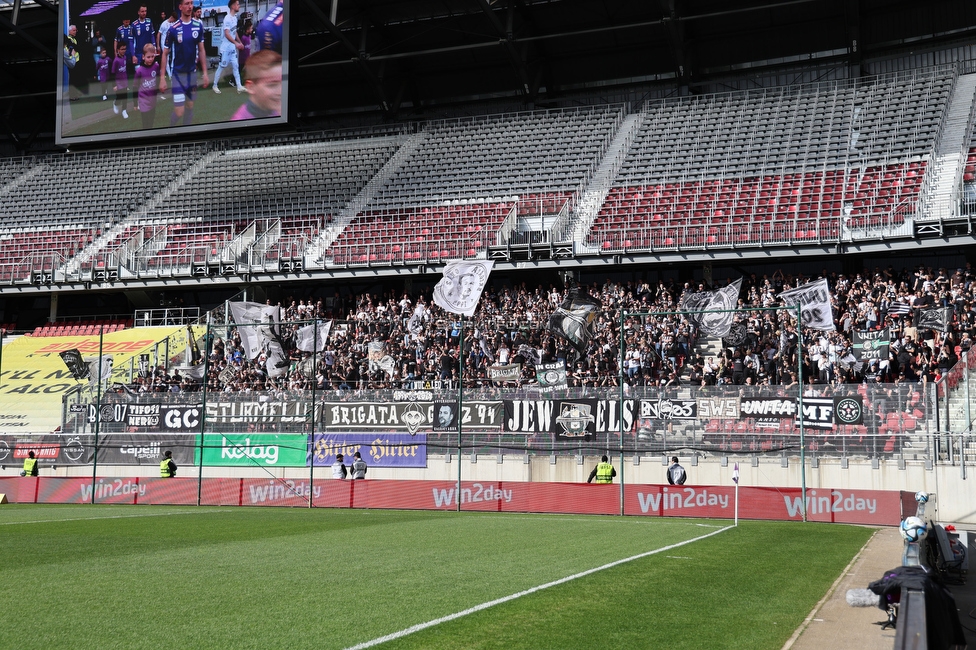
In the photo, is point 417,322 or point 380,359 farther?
point 417,322

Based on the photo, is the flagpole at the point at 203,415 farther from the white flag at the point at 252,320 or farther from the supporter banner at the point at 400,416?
the supporter banner at the point at 400,416

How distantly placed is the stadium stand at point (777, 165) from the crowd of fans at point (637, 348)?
6.64ft

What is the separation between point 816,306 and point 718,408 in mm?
4328

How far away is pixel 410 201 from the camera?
43.0 metres

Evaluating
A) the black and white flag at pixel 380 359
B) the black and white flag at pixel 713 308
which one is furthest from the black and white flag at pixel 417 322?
the black and white flag at pixel 713 308

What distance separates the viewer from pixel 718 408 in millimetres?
24188

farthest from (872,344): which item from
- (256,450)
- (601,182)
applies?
(256,450)

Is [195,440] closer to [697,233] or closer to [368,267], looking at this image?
[368,267]

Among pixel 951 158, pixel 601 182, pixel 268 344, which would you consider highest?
pixel 601 182

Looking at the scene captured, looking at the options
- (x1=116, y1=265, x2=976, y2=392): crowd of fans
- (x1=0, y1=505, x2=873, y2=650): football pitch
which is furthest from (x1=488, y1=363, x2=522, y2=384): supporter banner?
(x1=0, y1=505, x2=873, y2=650): football pitch

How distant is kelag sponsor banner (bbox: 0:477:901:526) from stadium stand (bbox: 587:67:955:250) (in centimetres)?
1304

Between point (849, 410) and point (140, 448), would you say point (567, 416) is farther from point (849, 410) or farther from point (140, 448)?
point (140, 448)

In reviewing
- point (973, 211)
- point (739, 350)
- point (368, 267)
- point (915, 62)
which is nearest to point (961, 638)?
point (739, 350)

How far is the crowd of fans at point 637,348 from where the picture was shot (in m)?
25.6
